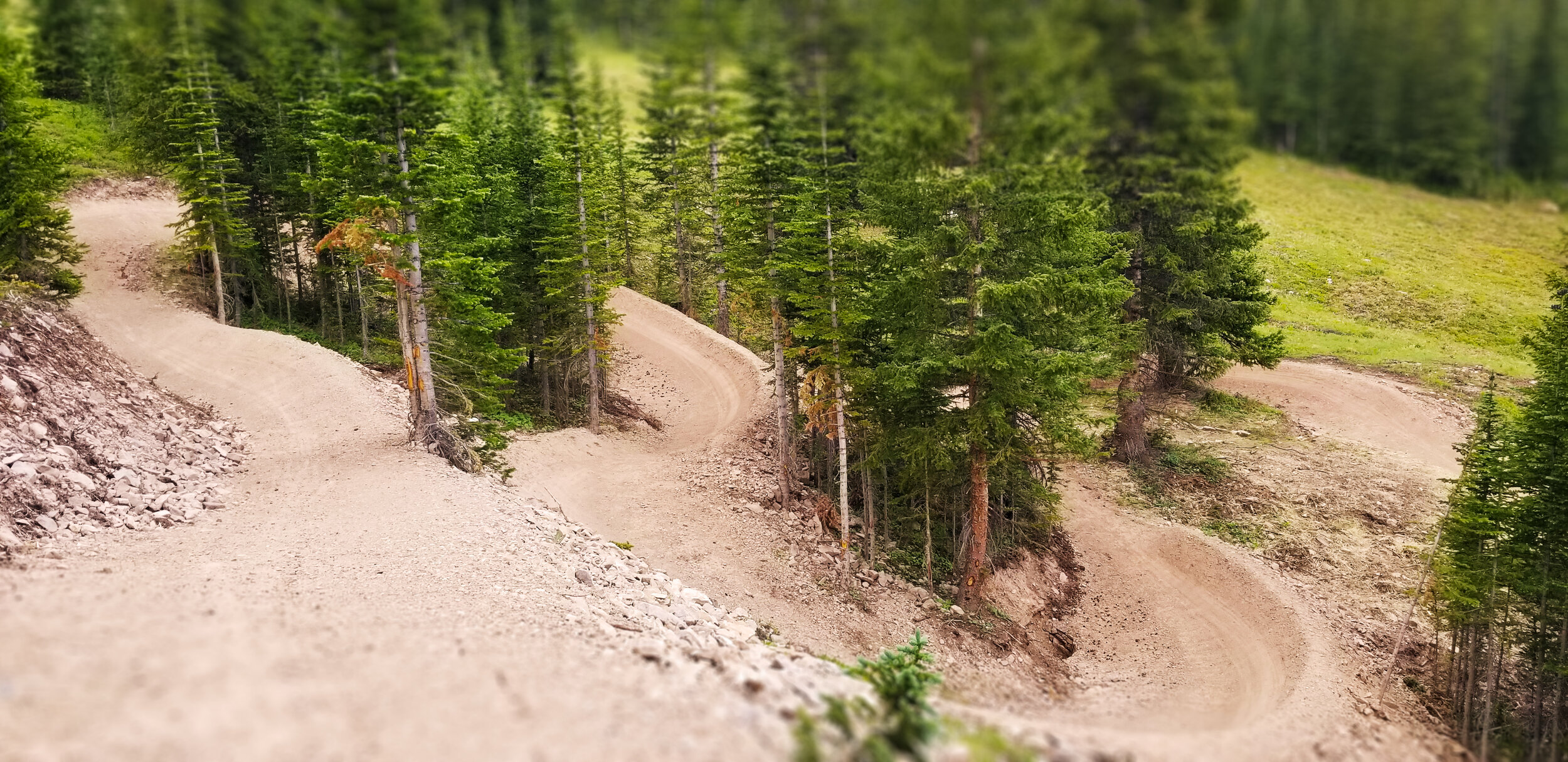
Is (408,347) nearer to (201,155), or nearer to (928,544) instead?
(201,155)

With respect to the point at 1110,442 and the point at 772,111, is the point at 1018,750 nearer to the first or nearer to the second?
the point at 772,111

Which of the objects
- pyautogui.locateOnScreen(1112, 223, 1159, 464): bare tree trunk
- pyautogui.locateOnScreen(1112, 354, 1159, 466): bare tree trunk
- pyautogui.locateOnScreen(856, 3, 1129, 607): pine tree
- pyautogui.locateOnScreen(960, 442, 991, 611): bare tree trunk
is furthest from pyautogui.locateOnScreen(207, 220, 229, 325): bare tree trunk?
pyautogui.locateOnScreen(1112, 354, 1159, 466): bare tree trunk

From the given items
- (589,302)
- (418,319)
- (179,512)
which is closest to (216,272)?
(589,302)

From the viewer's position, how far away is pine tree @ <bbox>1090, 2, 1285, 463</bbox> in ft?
47.6

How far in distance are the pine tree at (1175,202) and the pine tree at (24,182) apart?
1108 inches

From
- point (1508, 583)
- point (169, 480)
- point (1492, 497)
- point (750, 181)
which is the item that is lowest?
point (1508, 583)

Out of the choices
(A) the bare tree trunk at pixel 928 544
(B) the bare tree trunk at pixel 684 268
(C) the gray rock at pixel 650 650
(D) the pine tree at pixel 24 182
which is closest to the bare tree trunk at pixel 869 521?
(A) the bare tree trunk at pixel 928 544

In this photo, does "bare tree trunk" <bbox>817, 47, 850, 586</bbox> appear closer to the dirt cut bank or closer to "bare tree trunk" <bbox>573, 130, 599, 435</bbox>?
the dirt cut bank

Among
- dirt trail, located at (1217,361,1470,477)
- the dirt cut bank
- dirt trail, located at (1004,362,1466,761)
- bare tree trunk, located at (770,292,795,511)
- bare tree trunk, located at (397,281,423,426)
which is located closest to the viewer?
the dirt cut bank

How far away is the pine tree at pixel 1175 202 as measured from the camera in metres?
14.5

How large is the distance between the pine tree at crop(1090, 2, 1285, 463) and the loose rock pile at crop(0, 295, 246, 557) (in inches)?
836

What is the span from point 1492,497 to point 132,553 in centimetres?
2887

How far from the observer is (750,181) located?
19.2m

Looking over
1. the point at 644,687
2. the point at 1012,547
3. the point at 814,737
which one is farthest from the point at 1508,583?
the point at 644,687
